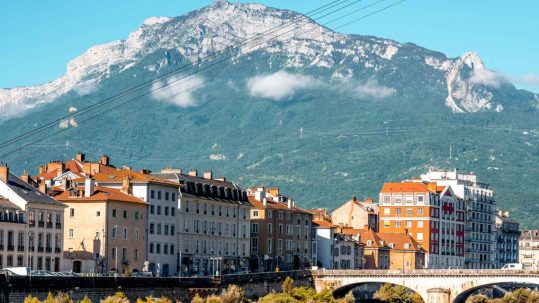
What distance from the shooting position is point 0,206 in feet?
332

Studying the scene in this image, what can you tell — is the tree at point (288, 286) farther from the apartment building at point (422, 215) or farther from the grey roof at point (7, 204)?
the apartment building at point (422, 215)

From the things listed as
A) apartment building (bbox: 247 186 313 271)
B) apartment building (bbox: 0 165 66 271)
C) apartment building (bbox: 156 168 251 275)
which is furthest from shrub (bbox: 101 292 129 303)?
apartment building (bbox: 247 186 313 271)

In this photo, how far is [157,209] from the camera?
12762 cm

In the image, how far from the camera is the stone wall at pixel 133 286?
289 feet

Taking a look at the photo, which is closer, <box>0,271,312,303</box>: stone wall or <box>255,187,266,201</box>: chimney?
<box>0,271,312,303</box>: stone wall

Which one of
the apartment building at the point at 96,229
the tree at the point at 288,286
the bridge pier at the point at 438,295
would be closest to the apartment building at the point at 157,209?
the apartment building at the point at 96,229

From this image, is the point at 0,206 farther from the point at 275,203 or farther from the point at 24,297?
the point at 275,203

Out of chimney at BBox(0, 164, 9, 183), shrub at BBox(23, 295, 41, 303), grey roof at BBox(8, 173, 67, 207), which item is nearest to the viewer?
shrub at BBox(23, 295, 41, 303)

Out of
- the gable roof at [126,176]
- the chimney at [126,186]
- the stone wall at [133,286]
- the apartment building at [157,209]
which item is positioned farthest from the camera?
the gable roof at [126,176]

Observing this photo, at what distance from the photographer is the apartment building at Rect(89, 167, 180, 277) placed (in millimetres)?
125750

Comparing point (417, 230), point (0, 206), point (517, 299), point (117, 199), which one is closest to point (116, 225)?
point (117, 199)

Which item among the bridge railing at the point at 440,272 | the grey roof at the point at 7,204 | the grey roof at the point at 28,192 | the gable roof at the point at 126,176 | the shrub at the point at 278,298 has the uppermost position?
the gable roof at the point at 126,176

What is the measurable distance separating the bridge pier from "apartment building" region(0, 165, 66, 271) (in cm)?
4401

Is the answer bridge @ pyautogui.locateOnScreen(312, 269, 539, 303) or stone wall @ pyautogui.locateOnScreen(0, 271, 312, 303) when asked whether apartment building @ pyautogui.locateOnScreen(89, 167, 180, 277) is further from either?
bridge @ pyautogui.locateOnScreen(312, 269, 539, 303)
